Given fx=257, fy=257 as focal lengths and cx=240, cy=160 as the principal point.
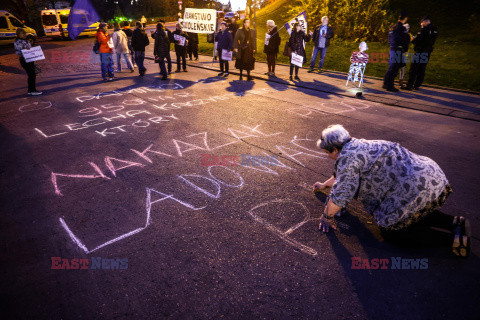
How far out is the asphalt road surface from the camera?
2176 millimetres

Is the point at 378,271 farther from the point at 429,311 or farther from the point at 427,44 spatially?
the point at 427,44

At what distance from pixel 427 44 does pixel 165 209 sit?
31.1ft

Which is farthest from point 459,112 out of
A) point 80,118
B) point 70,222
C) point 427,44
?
point 80,118

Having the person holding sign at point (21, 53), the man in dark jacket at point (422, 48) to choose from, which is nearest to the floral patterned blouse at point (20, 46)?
the person holding sign at point (21, 53)

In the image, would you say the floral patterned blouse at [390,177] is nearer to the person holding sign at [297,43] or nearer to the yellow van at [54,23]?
the person holding sign at [297,43]

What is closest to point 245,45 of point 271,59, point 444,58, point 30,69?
point 271,59

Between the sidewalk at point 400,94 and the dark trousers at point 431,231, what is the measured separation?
572cm

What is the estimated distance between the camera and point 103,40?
9242 millimetres

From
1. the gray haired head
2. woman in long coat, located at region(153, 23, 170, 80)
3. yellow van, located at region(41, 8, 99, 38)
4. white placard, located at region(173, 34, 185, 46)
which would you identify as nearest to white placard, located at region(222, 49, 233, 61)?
white placard, located at region(173, 34, 185, 46)

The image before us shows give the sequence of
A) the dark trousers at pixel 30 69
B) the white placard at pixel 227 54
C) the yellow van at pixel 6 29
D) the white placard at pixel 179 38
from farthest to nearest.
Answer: the yellow van at pixel 6 29, the white placard at pixel 179 38, the white placard at pixel 227 54, the dark trousers at pixel 30 69

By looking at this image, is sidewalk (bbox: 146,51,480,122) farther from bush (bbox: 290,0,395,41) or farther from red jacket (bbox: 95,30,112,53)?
bush (bbox: 290,0,395,41)

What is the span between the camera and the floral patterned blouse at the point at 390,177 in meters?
2.38

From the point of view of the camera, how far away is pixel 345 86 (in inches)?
367

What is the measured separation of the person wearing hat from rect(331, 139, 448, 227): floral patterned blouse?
32.5 feet
